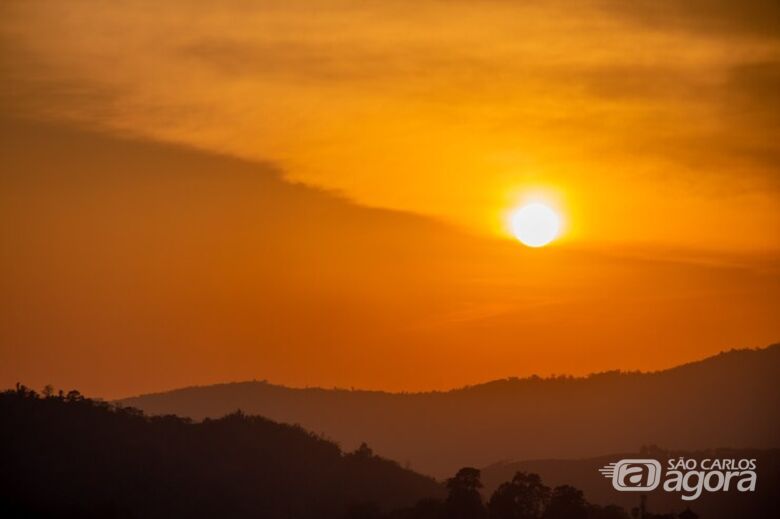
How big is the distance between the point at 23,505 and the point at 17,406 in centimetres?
2922

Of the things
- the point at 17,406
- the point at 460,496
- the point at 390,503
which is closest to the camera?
the point at 460,496

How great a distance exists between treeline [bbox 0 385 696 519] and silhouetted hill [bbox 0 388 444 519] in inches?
5.5

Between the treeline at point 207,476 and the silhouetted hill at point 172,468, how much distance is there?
0.46ft

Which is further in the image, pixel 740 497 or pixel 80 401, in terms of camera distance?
pixel 740 497

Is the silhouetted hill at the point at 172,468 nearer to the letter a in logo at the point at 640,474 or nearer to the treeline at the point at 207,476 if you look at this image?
the treeline at the point at 207,476

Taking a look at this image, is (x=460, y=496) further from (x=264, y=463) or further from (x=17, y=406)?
(x=17, y=406)

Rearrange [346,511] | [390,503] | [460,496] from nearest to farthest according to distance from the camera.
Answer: [460,496], [346,511], [390,503]

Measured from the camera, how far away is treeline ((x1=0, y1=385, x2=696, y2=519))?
107 m

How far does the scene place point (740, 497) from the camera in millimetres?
159375

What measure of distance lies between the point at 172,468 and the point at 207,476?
11.3ft

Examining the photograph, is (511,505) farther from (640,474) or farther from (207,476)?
(207,476)

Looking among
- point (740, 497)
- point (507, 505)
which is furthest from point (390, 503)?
point (740, 497)

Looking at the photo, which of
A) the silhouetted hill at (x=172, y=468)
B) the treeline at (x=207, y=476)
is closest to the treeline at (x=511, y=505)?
the treeline at (x=207, y=476)

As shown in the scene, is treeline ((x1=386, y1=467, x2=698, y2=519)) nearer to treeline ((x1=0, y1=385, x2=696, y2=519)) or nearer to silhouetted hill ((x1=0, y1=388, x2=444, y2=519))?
treeline ((x1=0, y1=385, x2=696, y2=519))
